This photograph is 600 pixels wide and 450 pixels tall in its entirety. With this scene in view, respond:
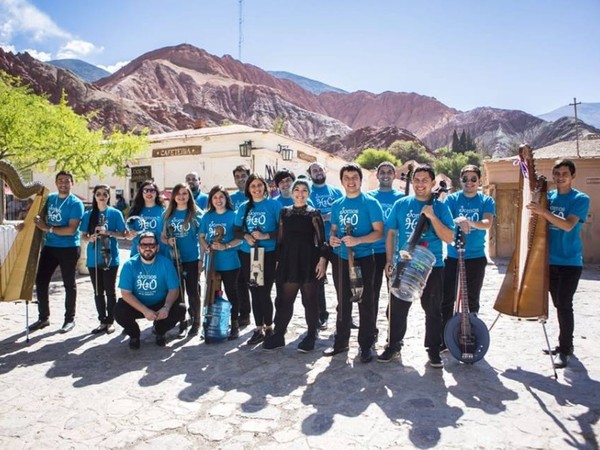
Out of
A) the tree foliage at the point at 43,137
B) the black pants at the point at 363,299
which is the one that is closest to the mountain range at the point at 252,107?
the tree foliage at the point at 43,137

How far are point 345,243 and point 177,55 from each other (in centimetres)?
15426

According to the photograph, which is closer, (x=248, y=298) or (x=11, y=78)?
(x=248, y=298)

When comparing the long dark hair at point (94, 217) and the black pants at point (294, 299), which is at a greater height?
the long dark hair at point (94, 217)

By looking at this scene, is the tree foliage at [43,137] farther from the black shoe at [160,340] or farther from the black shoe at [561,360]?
the black shoe at [561,360]

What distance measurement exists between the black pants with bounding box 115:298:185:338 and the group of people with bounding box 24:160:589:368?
1 cm

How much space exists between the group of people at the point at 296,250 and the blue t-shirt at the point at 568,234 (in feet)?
0.04

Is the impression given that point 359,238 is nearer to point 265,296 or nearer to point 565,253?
point 265,296

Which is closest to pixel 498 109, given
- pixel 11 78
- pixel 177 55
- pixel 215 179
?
pixel 177 55

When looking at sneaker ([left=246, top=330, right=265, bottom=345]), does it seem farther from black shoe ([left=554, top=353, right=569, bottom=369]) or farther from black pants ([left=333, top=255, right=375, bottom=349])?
black shoe ([left=554, top=353, right=569, bottom=369])

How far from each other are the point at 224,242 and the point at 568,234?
369 centimetres

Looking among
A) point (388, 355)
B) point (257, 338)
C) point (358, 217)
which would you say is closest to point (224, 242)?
point (257, 338)

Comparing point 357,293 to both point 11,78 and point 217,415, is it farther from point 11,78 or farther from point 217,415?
point 11,78

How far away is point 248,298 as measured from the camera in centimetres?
607

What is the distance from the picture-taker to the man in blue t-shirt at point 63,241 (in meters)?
5.80
